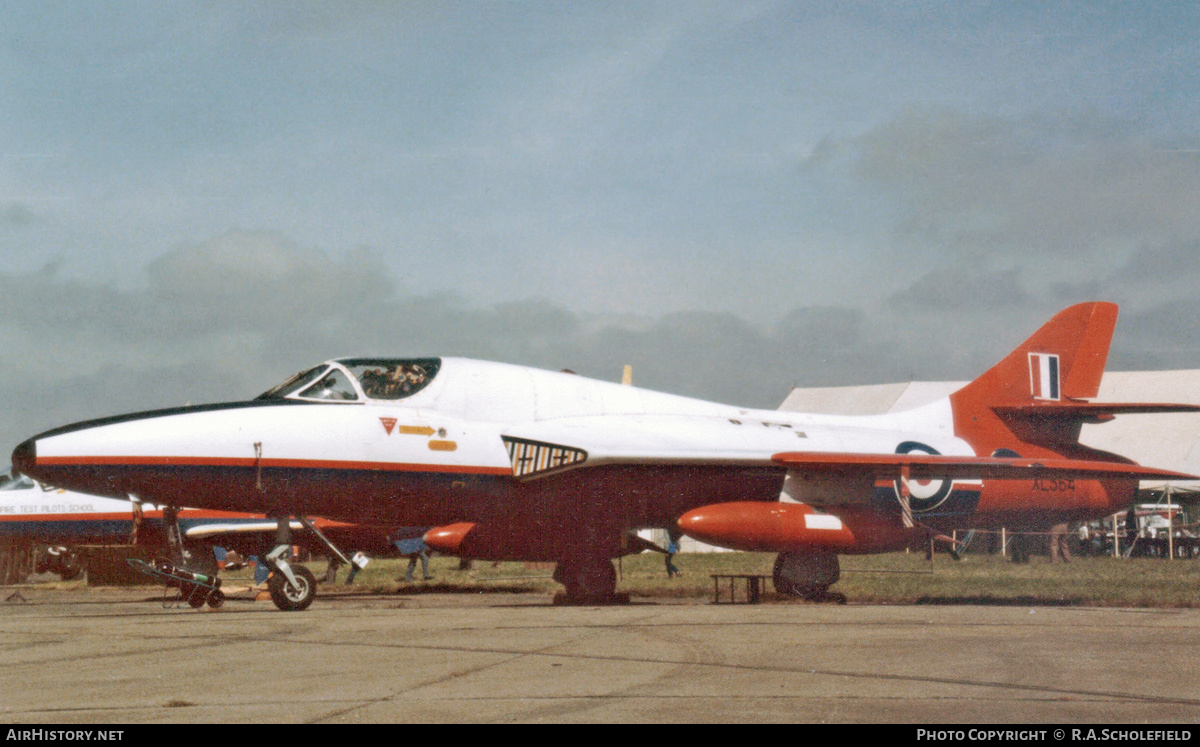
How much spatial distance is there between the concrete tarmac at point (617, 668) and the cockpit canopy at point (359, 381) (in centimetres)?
295

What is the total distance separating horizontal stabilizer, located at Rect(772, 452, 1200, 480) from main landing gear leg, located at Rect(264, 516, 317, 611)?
252 inches

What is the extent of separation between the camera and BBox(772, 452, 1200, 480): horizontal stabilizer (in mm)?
14875

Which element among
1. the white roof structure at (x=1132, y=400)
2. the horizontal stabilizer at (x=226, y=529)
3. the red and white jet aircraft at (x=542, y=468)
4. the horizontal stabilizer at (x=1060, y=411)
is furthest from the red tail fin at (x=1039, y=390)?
the white roof structure at (x=1132, y=400)

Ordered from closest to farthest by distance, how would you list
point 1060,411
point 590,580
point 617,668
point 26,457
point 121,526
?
point 617,668, point 26,457, point 590,580, point 1060,411, point 121,526

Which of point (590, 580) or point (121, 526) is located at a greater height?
point (121, 526)

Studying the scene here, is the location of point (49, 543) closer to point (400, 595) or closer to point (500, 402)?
point (400, 595)

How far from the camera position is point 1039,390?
19000mm

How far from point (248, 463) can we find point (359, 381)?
184 centimetres

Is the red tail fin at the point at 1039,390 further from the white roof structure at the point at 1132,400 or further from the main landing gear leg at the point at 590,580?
the white roof structure at the point at 1132,400

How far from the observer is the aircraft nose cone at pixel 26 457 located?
1205 centimetres

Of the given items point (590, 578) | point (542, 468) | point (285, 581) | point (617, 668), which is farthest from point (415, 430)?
point (617, 668)

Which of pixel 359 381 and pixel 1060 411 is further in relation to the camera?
pixel 1060 411

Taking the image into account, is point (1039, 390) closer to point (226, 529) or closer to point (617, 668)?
point (617, 668)
